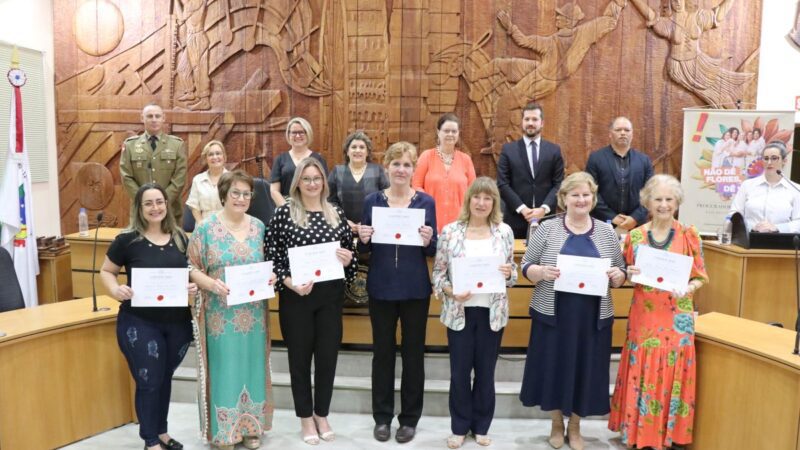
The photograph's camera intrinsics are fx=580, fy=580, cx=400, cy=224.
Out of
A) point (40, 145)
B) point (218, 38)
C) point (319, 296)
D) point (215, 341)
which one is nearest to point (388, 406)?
point (319, 296)

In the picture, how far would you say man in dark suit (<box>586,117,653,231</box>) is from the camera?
457cm

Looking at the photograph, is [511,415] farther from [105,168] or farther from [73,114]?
[73,114]

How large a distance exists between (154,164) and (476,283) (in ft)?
11.6

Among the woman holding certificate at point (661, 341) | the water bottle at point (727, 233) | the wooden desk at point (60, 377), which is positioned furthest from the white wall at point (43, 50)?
the water bottle at point (727, 233)

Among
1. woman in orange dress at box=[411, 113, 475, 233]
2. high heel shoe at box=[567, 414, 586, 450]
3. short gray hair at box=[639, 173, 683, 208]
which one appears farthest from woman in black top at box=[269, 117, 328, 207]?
high heel shoe at box=[567, 414, 586, 450]

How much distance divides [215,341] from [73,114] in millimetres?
4388

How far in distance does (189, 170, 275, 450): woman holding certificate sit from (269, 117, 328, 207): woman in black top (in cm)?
129

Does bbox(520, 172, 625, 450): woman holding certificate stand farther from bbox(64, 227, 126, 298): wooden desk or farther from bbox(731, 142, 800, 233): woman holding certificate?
bbox(64, 227, 126, 298): wooden desk

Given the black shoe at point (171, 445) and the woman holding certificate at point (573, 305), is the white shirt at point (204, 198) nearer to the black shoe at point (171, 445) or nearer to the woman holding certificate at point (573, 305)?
the black shoe at point (171, 445)

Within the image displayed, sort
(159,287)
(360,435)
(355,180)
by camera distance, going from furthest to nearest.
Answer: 1. (355,180)
2. (360,435)
3. (159,287)

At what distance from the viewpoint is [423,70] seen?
18.7 ft

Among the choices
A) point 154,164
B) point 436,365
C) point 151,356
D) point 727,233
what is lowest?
point 436,365

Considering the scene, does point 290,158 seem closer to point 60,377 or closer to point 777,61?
point 60,377

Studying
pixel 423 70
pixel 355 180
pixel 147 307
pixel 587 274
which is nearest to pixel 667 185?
pixel 587 274
